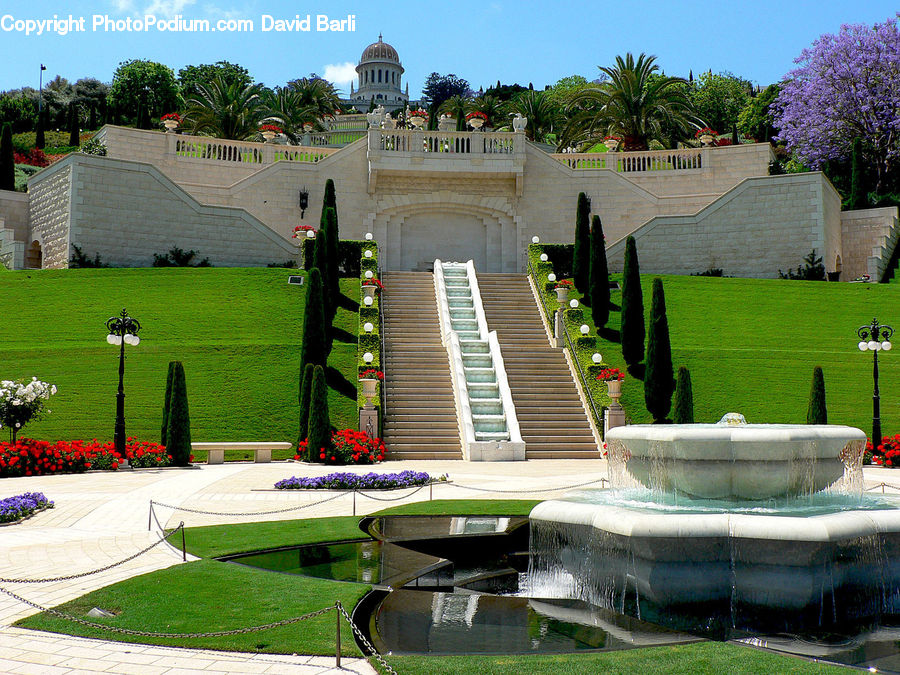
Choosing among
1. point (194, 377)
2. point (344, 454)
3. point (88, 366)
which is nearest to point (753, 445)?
point (344, 454)

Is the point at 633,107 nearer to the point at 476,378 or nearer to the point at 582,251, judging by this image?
the point at 582,251

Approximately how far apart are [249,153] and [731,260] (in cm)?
2319

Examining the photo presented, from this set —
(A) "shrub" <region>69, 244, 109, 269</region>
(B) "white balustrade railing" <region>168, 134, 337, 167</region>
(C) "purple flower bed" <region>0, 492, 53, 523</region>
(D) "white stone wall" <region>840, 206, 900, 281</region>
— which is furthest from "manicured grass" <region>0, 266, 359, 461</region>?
(D) "white stone wall" <region>840, 206, 900, 281</region>

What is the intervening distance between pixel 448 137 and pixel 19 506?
30381 mm

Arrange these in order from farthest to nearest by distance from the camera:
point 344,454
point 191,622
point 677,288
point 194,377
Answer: point 677,288 < point 194,377 < point 344,454 < point 191,622

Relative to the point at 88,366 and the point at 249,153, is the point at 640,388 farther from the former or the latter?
the point at 249,153

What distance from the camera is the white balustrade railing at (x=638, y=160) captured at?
40812 millimetres

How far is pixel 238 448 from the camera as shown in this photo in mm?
20266

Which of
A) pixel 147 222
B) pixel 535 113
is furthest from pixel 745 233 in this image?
pixel 535 113

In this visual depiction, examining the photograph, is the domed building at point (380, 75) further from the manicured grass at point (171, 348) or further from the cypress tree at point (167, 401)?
the cypress tree at point (167, 401)

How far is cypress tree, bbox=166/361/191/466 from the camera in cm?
1967

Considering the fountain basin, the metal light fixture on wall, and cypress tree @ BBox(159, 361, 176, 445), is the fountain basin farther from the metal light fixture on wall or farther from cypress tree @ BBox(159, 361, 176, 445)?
the metal light fixture on wall

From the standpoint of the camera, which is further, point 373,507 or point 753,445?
point 373,507

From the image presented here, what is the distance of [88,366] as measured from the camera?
23.8m
